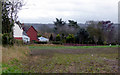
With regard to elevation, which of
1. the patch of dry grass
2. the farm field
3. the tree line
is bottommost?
the farm field

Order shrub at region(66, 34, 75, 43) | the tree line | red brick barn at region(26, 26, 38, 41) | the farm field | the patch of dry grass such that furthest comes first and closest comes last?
red brick barn at region(26, 26, 38, 41)
shrub at region(66, 34, 75, 43)
the tree line
the patch of dry grass
the farm field

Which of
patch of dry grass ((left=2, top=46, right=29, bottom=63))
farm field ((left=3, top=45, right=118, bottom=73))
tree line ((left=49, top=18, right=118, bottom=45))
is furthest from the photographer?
tree line ((left=49, top=18, right=118, bottom=45))

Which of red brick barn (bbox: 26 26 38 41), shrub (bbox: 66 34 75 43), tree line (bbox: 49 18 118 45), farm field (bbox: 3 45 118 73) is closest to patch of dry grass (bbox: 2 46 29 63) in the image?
farm field (bbox: 3 45 118 73)

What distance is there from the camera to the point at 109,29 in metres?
62.8

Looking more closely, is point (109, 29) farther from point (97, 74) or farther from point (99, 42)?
point (97, 74)

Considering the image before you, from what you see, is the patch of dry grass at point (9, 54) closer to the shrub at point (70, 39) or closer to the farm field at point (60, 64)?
the farm field at point (60, 64)

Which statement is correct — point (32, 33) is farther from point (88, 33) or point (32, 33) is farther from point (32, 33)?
point (88, 33)

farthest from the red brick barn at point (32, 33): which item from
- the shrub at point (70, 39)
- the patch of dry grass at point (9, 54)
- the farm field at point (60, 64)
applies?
the patch of dry grass at point (9, 54)

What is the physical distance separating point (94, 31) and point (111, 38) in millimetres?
7975

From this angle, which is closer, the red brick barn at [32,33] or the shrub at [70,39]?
the shrub at [70,39]

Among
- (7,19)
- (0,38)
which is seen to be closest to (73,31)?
(7,19)

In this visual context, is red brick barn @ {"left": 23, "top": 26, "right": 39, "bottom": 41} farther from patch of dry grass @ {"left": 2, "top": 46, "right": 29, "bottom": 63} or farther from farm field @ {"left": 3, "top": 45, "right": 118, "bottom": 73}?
patch of dry grass @ {"left": 2, "top": 46, "right": 29, "bottom": 63}

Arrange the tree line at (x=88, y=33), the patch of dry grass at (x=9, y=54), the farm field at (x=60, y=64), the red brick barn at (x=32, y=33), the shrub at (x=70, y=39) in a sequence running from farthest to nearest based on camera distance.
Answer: the red brick barn at (x=32, y=33), the shrub at (x=70, y=39), the tree line at (x=88, y=33), the patch of dry grass at (x=9, y=54), the farm field at (x=60, y=64)

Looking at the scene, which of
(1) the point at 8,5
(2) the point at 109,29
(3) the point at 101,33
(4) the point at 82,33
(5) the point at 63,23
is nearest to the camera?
(1) the point at 8,5
